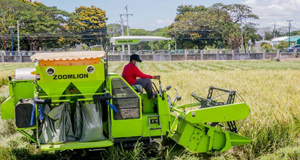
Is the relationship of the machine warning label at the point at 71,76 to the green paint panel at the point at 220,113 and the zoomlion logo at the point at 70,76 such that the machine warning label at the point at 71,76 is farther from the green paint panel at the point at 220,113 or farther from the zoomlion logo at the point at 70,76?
the green paint panel at the point at 220,113

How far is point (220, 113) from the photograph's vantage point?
7184 mm

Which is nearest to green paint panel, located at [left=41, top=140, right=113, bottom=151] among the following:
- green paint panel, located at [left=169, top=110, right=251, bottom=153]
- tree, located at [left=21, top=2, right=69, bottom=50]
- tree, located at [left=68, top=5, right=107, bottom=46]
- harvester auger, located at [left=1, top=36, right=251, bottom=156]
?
harvester auger, located at [left=1, top=36, right=251, bottom=156]

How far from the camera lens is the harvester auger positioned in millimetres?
6543

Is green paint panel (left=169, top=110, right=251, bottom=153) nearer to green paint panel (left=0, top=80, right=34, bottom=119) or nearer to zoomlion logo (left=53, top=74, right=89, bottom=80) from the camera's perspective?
zoomlion logo (left=53, top=74, right=89, bottom=80)

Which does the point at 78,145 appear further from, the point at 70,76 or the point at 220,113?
the point at 220,113

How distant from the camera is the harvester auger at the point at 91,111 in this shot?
258 inches

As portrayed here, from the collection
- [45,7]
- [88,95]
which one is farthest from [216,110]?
[45,7]

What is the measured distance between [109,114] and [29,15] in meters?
64.0

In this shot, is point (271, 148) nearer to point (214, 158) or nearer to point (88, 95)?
point (214, 158)

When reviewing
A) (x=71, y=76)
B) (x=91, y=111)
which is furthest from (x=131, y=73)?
(x=71, y=76)

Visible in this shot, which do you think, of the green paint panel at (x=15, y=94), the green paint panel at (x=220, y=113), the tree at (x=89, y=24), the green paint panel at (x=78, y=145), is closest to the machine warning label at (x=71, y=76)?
the green paint panel at (x=15, y=94)

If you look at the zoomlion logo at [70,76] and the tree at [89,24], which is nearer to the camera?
the zoomlion logo at [70,76]

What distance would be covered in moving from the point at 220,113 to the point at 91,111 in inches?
108

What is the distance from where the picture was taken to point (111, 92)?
691 centimetres
